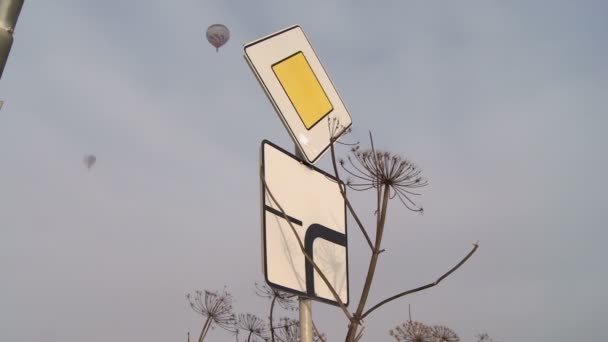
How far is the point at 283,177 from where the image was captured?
2.27 m

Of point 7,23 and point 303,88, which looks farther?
point 303,88

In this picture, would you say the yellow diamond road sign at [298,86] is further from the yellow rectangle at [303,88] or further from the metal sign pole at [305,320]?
the metal sign pole at [305,320]

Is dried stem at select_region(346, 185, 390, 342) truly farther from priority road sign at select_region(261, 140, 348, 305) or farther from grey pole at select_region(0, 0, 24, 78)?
grey pole at select_region(0, 0, 24, 78)

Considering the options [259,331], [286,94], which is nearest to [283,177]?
[286,94]

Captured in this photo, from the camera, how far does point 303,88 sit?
8.33 ft

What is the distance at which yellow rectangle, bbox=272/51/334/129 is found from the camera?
96.3 inches

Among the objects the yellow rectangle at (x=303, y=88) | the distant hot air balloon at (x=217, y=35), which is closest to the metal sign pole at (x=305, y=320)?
the yellow rectangle at (x=303, y=88)

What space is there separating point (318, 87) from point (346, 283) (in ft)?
3.08

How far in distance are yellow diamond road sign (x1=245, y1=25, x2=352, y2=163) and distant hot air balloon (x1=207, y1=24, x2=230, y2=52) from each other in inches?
1093

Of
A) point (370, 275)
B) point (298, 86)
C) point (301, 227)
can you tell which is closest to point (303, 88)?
point (298, 86)

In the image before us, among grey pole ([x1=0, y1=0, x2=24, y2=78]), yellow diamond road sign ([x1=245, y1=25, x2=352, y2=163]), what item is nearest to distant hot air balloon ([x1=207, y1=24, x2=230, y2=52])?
yellow diamond road sign ([x1=245, y1=25, x2=352, y2=163])

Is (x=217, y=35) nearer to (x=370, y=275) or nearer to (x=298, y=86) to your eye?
(x=298, y=86)

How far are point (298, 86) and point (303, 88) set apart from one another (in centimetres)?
3

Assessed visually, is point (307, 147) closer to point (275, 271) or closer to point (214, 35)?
point (275, 271)
